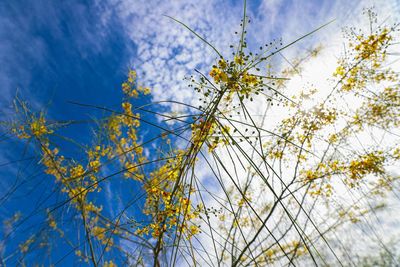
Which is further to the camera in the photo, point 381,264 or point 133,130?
point 381,264

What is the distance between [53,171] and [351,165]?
3.24 metres

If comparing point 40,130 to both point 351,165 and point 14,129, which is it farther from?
point 351,165

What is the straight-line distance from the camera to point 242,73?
3.78 feet

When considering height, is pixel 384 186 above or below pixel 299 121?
below

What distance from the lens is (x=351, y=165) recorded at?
2.96m

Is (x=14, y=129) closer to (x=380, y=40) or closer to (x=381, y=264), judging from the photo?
(x=380, y=40)

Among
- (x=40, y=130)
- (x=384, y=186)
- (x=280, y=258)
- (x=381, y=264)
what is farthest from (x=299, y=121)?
(x=381, y=264)

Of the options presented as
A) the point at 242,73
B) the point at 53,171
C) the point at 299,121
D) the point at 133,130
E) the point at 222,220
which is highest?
the point at 133,130

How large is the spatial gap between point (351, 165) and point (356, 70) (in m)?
1.03

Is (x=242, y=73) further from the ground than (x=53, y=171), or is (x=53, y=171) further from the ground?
(x=53, y=171)

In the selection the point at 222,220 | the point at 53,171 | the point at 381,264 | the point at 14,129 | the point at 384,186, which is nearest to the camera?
the point at 14,129

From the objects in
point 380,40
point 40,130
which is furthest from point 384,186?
point 40,130

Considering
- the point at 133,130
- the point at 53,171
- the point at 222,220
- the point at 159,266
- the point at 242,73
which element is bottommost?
the point at 159,266

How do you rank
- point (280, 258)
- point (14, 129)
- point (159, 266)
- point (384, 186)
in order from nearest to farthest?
point (159, 266), point (14, 129), point (280, 258), point (384, 186)
